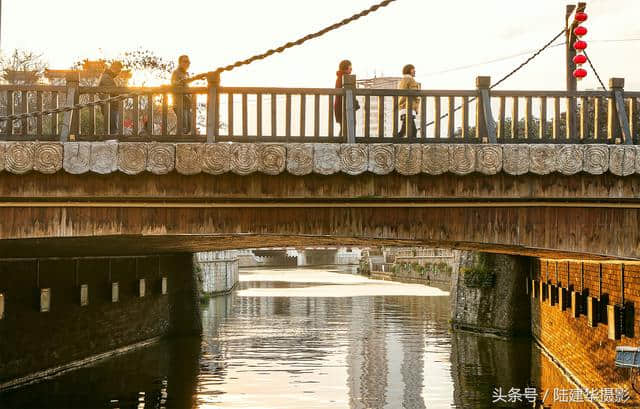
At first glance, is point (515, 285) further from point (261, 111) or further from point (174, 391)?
point (261, 111)

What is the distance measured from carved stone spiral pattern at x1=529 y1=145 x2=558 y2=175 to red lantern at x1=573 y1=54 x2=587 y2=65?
269 cm

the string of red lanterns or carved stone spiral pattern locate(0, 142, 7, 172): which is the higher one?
the string of red lanterns

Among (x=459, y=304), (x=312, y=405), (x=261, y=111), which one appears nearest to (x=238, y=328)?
(x=459, y=304)

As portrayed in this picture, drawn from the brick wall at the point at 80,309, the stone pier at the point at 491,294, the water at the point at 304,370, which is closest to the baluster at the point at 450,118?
the water at the point at 304,370

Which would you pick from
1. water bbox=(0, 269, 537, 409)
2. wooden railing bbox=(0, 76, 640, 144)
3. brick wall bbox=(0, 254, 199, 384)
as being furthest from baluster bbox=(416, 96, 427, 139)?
brick wall bbox=(0, 254, 199, 384)

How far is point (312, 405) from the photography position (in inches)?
880

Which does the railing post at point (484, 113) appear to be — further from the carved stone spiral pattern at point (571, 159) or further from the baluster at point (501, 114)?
the carved stone spiral pattern at point (571, 159)

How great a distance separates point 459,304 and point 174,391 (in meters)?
17.4

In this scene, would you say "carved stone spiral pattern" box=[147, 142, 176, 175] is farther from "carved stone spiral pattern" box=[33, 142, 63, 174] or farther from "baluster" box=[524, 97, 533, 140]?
"baluster" box=[524, 97, 533, 140]

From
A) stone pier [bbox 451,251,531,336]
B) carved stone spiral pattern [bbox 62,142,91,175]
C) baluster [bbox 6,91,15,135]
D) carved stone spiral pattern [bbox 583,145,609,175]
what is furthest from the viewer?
stone pier [bbox 451,251,531,336]

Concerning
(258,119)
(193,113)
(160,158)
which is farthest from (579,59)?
(160,158)

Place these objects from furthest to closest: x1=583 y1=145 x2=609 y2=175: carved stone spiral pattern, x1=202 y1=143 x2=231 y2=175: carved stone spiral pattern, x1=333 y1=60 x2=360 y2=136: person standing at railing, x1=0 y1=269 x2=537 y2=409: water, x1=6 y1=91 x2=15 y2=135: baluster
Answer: x1=0 y1=269 x2=537 y2=409: water
x1=333 y1=60 x2=360 y2=136: person standing at railing
x1=6 y1=91 x2=15 y2=135: baluster
x1=583 y1=145 x2=609 y2=175: carved stone spiral pattern
x1=202 y1=143 x2=231 y2=175: carved stone spiral pattern

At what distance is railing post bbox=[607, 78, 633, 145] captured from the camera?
14.6 meters

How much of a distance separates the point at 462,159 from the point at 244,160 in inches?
109
